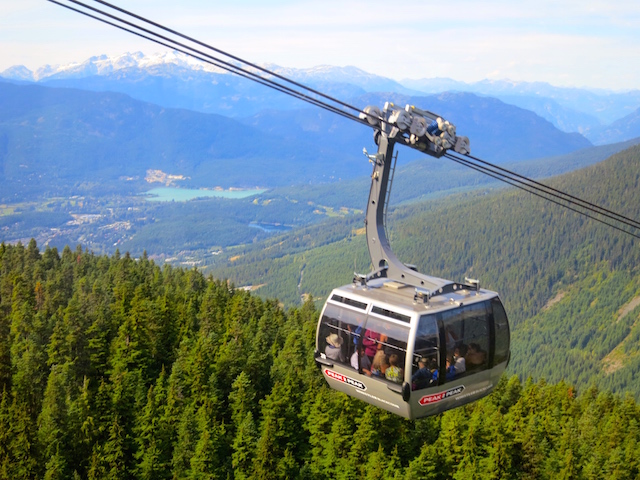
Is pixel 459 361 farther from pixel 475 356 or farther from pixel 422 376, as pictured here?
pixel 422 376

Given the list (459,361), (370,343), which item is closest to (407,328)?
(370,343)

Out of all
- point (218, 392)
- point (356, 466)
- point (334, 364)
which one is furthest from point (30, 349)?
point (334, 364)

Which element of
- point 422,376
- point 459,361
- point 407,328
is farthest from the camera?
point 459,361

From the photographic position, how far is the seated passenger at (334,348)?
23.7m

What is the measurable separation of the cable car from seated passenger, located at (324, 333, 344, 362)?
0.03m

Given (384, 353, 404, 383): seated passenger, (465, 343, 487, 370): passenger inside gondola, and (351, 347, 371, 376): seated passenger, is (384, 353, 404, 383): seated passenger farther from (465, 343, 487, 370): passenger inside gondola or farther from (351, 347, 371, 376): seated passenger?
(465, 343, 487, 370): passenger inside gondola

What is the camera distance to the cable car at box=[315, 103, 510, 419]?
21906 millimetres

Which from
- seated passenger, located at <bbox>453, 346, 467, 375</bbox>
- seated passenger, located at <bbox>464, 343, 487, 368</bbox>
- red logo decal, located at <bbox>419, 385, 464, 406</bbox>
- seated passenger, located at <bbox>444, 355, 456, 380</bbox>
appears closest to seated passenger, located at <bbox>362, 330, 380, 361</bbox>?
red logo decal, located at <bbox>419, 385, 464, 406</bbox>

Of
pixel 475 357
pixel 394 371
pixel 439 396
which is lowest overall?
pixel 439 396

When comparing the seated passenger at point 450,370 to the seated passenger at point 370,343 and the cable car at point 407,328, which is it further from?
the seated passenger at point 370,343

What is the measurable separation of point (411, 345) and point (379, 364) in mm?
1673

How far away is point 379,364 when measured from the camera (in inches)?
890

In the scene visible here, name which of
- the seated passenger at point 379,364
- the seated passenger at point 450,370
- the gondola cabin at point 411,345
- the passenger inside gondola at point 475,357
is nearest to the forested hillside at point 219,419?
the gondola cabin at point 411,345

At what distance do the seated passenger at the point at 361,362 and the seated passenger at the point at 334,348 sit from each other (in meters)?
0.53
